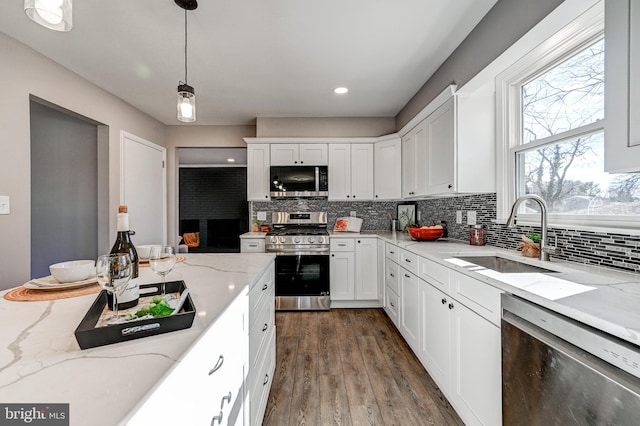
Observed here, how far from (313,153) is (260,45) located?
1.70 metres

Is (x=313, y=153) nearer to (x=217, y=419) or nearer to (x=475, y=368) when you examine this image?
(x=475, y=368)

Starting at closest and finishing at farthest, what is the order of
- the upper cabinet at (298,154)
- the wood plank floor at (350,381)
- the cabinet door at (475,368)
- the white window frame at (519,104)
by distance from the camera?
1. the cabinet door at (475,368)
2. the white window frame at (519,104)
3. the wood plank floor at (350,381)
4. the upper cabinet at (298,154)

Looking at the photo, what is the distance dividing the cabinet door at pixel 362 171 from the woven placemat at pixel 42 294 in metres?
3.11

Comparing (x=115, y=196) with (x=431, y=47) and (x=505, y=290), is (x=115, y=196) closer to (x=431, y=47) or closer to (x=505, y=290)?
(x=431, y=47)

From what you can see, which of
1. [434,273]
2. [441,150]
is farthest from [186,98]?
[441,150]

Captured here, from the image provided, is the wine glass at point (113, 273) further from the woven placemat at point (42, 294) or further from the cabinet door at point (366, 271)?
the cabinet door at point (366, 271)

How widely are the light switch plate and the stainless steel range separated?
2176 mm

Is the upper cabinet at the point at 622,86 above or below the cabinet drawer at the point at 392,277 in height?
above

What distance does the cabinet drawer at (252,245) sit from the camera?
11.6 feet

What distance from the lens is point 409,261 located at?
241cm

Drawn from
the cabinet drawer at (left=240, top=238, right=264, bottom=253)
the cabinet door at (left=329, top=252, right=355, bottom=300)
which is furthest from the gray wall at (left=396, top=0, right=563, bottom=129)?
the cabinet drawer at (left=240, top=238, right=264, bottom=253)

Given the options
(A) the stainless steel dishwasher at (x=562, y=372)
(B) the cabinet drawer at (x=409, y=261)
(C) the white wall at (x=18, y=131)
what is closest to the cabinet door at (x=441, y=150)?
(B) the cabinet drawer at (x=409, y=261)

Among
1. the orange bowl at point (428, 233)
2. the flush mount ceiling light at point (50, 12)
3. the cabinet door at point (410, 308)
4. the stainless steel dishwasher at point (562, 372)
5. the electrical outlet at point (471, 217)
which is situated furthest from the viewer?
the orange bowl at point (428, 233)

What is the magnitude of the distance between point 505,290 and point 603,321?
417 mm
